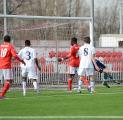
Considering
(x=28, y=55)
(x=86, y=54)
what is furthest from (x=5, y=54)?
(x=86, y=54)

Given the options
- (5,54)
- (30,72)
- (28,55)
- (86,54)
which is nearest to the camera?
(5,54)

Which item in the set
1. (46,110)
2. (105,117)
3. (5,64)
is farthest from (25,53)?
(105,117)

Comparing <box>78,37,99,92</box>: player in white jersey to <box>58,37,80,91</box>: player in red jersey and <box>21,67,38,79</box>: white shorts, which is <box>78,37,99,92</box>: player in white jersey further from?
<box>21,67,38,79</box>: white shorts

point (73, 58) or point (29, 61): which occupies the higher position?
point (73, 58)

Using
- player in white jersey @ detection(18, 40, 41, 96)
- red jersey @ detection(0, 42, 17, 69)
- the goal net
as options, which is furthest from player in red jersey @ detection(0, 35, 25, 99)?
the goal net

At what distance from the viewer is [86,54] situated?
69.4 ft

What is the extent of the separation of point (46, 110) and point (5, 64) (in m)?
5.40

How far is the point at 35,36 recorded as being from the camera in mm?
30438

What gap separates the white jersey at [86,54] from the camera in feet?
69.2

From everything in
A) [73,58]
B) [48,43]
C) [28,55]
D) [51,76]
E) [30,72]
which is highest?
[48,43]

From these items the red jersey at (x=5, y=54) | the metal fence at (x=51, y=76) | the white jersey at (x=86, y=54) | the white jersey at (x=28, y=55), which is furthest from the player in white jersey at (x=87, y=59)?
the metal fence at (x=51, y=76)

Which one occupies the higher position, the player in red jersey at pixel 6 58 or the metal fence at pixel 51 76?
the player in red jersey at pixel 6 58

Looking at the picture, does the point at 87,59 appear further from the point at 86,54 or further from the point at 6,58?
the point at 6,58

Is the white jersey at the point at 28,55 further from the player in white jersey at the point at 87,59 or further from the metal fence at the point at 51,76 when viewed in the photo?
the metal fence at the point at 51,76
